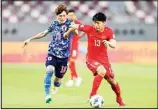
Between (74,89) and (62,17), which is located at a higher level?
(62,17)

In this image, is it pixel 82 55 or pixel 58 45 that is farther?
pixel 82 55

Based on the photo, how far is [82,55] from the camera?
71.9 feet

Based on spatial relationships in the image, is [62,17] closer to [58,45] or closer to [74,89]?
[58,45]

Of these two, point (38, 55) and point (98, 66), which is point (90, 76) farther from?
point (98, 66)

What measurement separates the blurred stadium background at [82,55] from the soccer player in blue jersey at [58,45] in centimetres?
63

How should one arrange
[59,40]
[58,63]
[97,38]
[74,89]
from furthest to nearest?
[74,89]
[58,63]
[59,40]
[97,38]

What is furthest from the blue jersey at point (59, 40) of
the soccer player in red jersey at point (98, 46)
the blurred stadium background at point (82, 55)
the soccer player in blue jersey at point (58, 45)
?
the blurred stadium background at point (82, 55)

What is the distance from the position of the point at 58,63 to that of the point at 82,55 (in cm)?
1222

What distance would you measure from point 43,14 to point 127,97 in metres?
14.5

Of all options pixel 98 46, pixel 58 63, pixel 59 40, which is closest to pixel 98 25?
pixel 98 46

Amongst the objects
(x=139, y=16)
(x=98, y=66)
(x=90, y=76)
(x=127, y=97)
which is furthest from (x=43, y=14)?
(x=98, y=66)

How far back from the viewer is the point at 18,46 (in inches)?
875

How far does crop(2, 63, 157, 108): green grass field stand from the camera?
10530 millimetres

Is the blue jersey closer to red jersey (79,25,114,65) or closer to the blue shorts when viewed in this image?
the blue shorts
